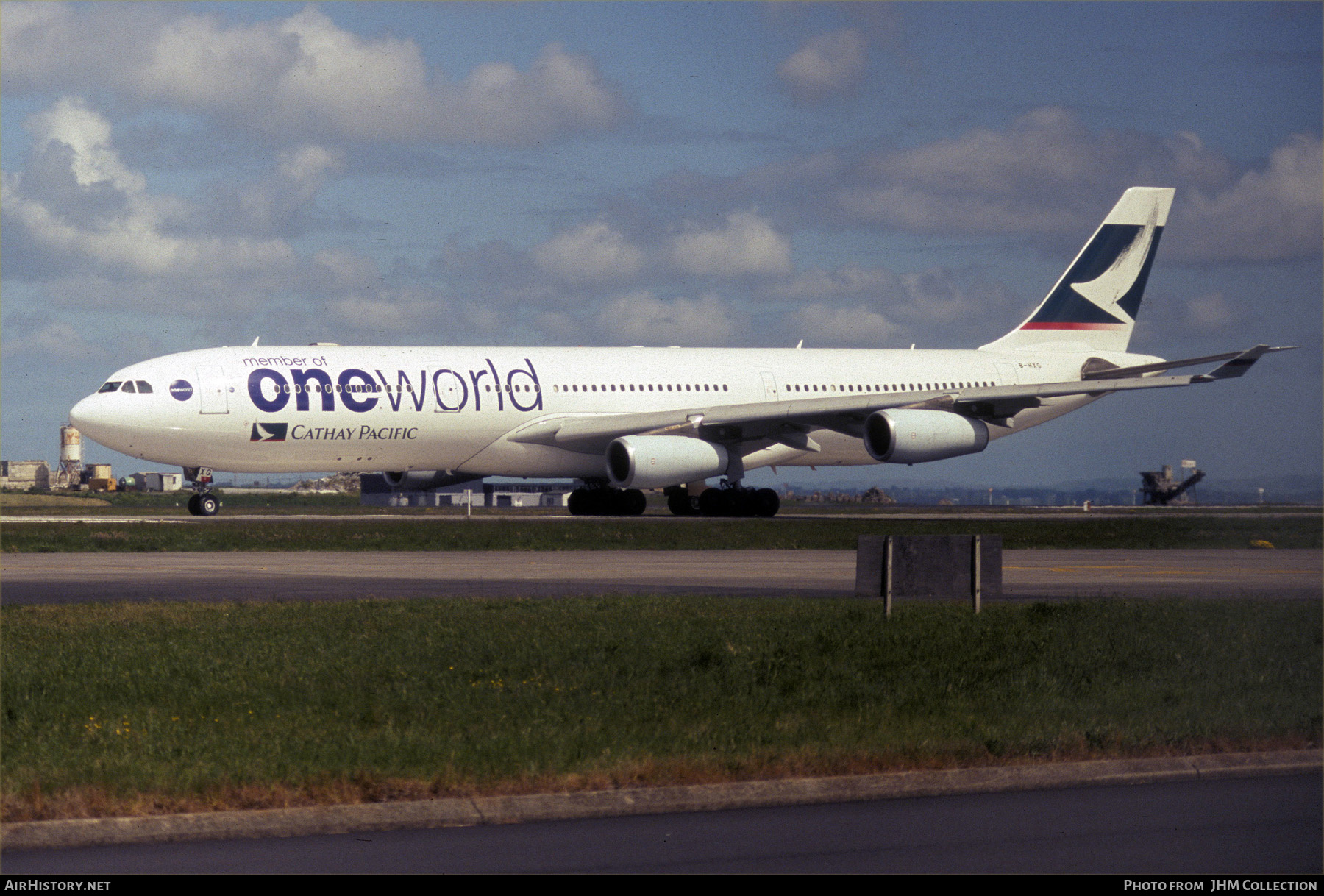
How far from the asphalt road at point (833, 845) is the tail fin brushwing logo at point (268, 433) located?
30038 millimetres

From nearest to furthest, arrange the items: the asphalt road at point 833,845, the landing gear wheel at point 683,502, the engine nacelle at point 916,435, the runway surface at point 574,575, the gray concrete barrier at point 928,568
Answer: the asphalt road at point 833,845 → the gray concrete barrier at point 928,568 → the runway surface at point 574,575 → the engine nacelle at point 916,435 → the landing gear wheel at point 683,502

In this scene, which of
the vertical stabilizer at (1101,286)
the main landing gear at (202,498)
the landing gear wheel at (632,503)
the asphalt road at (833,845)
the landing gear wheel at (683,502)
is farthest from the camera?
the vertical stabilizer at (1101,286)

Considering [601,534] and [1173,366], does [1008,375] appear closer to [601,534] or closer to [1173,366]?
[1173,366]

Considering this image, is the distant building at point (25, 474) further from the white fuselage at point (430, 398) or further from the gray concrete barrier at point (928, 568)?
the gray concrete barrier at point (928, 568)

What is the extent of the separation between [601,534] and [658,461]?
5.21 meters

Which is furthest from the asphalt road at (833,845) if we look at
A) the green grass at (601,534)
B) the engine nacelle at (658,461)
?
the engine nacelle at (658,461)

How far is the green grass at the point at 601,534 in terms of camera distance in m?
29.4

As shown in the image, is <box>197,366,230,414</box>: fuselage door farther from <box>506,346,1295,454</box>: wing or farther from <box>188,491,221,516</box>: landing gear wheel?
<box>506,346,1295,454</box>: wing

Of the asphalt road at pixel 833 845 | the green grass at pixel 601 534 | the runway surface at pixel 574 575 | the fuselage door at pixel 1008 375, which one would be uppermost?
the fuselage door at pixel 1008 375

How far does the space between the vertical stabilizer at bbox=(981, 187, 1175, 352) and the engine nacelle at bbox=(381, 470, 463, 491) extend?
18837 mm

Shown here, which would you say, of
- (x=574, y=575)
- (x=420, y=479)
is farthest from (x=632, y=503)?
(x=574, y=575)

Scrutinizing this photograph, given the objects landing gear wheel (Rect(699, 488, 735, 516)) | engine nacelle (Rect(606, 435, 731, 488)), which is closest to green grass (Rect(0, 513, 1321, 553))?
engine nacelle (Rect(606, 435, 731, 488))

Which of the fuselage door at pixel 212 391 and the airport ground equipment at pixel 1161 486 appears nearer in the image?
the fuselage door at pixel 212 391
